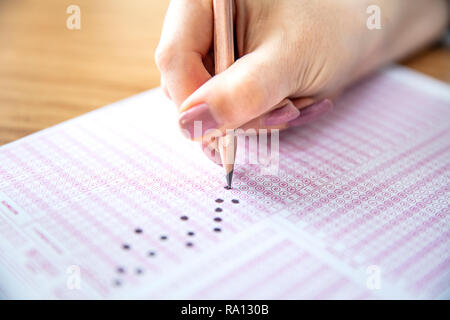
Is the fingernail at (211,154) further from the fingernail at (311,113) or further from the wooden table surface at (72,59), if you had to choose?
the wooden table surface at (72,59)

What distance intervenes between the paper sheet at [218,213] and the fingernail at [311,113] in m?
0.02

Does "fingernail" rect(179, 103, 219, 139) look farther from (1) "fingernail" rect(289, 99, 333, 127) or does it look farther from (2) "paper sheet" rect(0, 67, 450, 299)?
(1) "fingernail" rect(289, 99, 333, 127)

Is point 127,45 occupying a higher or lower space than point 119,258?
higher

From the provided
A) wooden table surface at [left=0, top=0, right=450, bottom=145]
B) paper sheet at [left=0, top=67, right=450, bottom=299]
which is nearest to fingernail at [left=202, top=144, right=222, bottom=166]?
paper sheet at [left=0, top=67, right=450, bottom=299]

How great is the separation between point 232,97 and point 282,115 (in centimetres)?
16

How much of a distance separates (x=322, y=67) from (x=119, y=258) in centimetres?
45

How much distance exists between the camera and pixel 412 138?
79 centimetres

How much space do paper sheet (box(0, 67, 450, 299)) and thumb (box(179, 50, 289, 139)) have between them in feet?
0.34

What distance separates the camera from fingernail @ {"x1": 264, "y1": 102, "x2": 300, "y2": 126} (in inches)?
29.0

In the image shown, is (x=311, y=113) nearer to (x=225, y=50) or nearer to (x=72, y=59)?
(x=225, y=50)

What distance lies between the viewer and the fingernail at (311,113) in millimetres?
798

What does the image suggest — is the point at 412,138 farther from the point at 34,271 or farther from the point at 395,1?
the point at 34,271

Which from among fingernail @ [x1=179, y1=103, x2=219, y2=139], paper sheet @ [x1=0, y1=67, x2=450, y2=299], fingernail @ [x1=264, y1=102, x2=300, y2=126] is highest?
fingernail @ [x1=179, y1=103, x2=219, y2=139]
